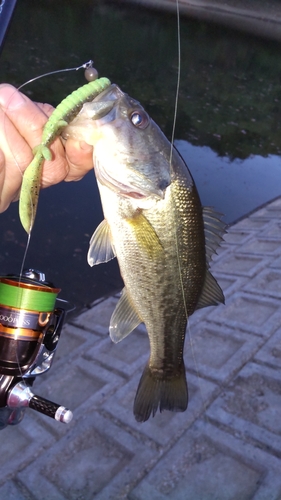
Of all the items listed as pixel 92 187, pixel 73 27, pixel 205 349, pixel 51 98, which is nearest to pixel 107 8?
pixel 73 27

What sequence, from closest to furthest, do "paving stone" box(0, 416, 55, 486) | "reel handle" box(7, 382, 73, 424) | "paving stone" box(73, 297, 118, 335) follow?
"reel handle" box(7, 382, 73, 424) → "paving stone" box(0, 416, 55, 486) → "paving stone" box(73, 297, 118, 335)

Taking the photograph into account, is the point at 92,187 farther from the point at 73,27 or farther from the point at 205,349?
the point at 73,27

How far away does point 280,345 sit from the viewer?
3.59 m

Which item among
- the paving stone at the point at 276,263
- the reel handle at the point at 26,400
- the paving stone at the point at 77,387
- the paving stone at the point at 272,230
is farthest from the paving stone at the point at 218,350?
the paving stone at the point at 272,230

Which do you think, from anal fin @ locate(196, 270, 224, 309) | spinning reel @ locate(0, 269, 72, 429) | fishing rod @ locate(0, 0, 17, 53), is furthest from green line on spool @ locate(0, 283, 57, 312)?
fishing rod @ locate(0, 0, 17, 53)

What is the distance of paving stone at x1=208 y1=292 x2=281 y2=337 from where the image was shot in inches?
152

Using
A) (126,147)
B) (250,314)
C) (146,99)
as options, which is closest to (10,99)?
(126,147)

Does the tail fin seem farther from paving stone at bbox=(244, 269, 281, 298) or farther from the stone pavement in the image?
paving stone at bbox=(244, 269, 281, 298)

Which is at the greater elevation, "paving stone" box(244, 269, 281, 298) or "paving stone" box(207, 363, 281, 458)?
"paving stone" box(207, 363, 281, 458)

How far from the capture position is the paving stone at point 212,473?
2533mm

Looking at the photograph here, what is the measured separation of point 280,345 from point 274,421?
2.56ft

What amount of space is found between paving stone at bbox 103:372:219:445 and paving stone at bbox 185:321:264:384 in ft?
0.44

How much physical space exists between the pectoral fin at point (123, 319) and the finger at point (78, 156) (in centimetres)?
61

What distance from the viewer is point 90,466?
274cm
